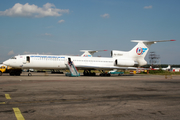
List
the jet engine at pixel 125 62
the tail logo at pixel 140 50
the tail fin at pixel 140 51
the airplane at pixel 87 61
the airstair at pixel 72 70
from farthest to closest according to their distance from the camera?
the tail logo at pixel 140 50 < the tail fin at pixel 140 51 < the jet engine at pixel 125 62 < the airstair at pixel 72 70 < the airplane at pixel 87 61

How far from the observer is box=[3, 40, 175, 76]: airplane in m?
32.2

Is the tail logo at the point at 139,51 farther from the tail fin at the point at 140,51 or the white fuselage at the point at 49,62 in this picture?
the white fuselage at the point at 49,62

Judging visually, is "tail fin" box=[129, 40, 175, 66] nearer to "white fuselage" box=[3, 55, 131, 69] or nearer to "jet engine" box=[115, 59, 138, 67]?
"jet engine" box=[115, 59, 138, 67]

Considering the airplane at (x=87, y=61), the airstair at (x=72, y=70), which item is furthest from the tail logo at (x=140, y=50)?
the airstair at (x=72, y=70)

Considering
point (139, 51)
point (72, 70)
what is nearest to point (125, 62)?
point (139, 51)

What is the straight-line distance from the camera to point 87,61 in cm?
3634

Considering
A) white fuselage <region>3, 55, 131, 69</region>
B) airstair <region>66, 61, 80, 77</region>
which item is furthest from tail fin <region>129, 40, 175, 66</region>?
airstair <region>66, 61, 80, 77</region>

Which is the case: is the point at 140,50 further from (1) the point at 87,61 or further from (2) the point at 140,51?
(1) the point at 87,61

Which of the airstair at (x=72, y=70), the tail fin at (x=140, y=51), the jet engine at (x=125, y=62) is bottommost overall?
the airstair at (x=72, y=70)

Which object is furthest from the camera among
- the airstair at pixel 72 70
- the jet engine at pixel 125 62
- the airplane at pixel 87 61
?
the jet engine at pixel 125 62

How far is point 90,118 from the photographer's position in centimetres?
605

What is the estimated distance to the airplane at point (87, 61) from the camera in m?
32.2

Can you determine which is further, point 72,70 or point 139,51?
point 139,51

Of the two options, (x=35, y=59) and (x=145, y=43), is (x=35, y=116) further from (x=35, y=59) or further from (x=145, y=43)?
(x=145, y=43)
